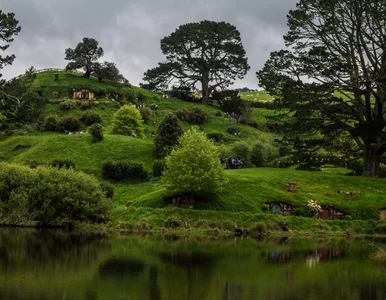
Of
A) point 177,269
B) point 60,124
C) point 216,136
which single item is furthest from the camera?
point 216,136

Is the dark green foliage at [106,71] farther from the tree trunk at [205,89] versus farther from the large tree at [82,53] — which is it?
the tree trunk at [205,89]

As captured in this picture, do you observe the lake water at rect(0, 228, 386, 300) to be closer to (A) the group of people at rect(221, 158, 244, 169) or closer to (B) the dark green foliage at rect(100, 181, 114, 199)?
(B) the dark green foliage at rect(100, 181, 114, 199)

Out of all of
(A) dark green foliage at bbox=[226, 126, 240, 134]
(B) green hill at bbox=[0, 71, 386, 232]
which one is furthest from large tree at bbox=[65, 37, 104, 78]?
(A) dark green foliage at bbox=[226, 126, 240, 134]

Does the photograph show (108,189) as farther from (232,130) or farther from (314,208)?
(232,130)

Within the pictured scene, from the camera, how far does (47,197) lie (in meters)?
60.0

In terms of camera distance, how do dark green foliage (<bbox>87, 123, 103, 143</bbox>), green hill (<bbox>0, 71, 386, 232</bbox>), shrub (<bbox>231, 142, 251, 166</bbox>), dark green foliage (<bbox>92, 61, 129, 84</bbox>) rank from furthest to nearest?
dark green foliage (<bbox>92, 61, 129, 84</bbox>) < dark green foliage (<bbox>87, 123, 103, 143</bbox>) < shrub (<bbox>231, 142, 251, 166</bbox>) < green hill (<bbox>0, 71, 386, 232</bbox>)

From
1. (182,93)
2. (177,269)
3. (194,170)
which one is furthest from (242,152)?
(182,93)

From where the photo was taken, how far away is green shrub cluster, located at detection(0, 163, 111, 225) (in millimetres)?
59906

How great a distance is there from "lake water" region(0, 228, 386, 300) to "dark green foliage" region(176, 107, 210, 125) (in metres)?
71.6

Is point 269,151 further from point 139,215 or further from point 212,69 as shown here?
point 212,69

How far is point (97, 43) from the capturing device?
133 metres

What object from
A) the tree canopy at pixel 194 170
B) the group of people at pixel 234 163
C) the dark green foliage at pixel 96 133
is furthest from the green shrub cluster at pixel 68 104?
the tree canopy at pixel 194 170

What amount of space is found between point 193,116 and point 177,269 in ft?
292

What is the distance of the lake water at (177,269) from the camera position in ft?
89.9
